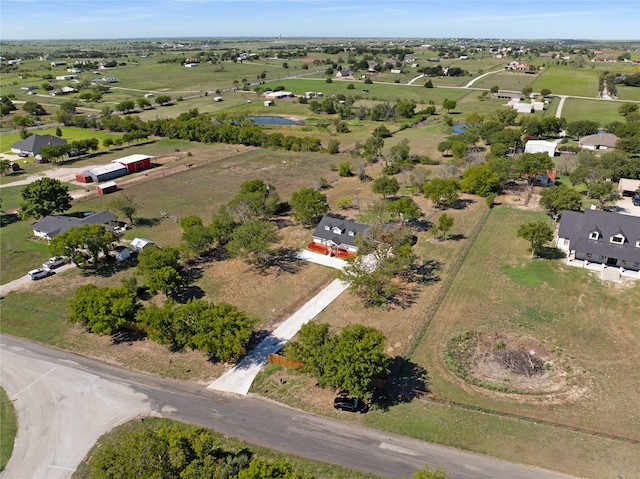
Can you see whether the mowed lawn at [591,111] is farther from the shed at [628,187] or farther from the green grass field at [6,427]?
the green grass field at [6,427]

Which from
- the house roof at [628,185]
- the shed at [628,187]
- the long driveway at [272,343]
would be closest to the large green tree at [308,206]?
the long driveway at [272,343]

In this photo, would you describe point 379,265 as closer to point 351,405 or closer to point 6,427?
point 351,405

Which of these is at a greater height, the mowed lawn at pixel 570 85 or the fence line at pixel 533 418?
the mowed lawn at pixel 570 85

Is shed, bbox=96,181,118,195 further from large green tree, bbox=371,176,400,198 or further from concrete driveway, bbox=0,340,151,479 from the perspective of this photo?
large green tree, bbox=371,176,400,198

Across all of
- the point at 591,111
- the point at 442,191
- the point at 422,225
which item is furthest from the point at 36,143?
the point at 591,111

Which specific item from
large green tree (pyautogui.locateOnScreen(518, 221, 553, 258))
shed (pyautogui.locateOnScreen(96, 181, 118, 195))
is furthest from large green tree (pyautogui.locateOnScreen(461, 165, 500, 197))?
shed (pyautogui.locateOnScreen(96, 181, 118, 195))
